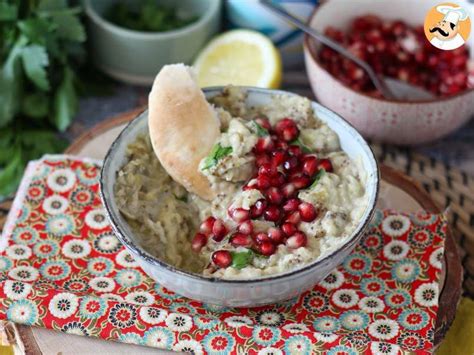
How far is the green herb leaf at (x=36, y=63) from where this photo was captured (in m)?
3.06

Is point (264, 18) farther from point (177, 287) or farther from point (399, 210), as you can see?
point (177, 287)

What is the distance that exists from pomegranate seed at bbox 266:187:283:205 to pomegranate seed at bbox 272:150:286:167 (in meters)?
0.09

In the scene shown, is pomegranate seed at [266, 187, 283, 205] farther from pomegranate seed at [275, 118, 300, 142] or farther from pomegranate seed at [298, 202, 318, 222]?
pomegranate seed at [275, 118, 300, 142]

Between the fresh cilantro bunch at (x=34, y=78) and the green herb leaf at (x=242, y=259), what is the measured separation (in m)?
1.29

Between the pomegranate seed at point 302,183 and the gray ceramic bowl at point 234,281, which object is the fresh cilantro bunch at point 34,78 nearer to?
the gray ceramic bowl at point 234,281

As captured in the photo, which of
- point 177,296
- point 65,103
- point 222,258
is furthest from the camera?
point 65,103

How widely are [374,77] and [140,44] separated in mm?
1013

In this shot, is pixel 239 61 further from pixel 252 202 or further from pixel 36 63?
pixel 252 202

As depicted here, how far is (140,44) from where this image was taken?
3.24 meters

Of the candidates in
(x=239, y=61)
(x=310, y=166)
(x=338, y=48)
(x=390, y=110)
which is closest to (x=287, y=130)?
(x=310, y=166)

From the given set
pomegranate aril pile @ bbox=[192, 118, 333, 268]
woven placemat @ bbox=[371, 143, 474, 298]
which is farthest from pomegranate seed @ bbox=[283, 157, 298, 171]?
woven placemat @ bbox=[371, 143, 474, 298]

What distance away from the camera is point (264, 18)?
3330mm

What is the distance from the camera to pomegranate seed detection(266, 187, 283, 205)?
212cm

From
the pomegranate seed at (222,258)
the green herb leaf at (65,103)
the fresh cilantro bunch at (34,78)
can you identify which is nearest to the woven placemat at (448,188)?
the fresh cilantro bunch at (34,78)
